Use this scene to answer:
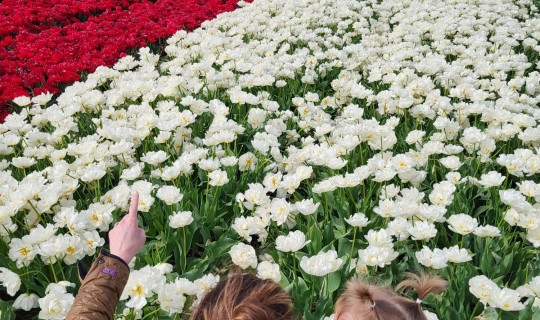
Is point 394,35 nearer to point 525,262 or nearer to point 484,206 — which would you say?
point 484,206

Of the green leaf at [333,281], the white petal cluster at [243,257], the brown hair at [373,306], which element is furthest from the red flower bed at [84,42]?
the brown hair at [373,306]

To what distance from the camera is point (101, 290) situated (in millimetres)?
1755

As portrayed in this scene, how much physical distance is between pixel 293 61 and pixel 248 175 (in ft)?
6.52

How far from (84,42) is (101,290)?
4.59 m

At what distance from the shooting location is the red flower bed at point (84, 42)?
4.93 meters

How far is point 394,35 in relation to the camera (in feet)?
18.2

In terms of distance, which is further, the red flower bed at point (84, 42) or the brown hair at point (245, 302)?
the red flower bed at point (84, 42)

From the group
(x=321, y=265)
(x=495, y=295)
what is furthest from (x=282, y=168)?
(x=495, y=295)

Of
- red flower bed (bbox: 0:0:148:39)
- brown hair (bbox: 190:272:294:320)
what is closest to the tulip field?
red flower bed (bbox: 0:0:148:39)

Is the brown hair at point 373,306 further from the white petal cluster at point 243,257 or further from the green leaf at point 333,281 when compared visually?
the white petal cluster at point 243,257

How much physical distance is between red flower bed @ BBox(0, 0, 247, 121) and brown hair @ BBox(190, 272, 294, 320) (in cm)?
362

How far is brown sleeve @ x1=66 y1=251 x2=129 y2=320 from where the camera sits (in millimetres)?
1729

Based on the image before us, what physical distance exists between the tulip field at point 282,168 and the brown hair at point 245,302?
633mm

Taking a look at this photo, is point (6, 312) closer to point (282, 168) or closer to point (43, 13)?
point (282, 168)
